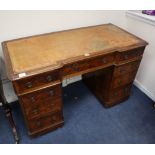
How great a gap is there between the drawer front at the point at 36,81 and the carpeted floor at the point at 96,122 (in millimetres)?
625

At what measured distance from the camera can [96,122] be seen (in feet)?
5.40

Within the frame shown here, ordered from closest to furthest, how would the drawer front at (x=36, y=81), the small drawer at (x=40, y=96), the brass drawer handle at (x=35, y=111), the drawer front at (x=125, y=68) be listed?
the drawer front at (x=36, y=81)
the small drawer at (x=40, y=96)
the brass drawer handle at (x=35, y=111)
the drawer front at (x=125, y=68)

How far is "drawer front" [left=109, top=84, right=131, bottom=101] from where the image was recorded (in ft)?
5.45

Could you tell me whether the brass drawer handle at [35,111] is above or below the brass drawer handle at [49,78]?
below

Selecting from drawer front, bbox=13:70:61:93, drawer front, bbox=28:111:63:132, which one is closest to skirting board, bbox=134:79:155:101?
drawer front, bbox=28:111:63:132

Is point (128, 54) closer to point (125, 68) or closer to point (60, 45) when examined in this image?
point (125, 68)

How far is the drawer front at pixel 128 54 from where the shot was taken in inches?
53.6

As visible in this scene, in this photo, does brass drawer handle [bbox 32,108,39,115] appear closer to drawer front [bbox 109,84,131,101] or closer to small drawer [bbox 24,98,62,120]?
small drawer [bbox 24,98,62,120]

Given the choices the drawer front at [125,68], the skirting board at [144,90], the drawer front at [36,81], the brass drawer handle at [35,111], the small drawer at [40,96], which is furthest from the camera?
the skirting board at [144,90]

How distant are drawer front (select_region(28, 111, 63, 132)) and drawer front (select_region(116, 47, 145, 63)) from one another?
2.32 feet

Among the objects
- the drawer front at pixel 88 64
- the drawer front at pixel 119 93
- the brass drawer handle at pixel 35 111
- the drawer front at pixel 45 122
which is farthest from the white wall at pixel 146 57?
the brass drawer handle at pixel 35 111

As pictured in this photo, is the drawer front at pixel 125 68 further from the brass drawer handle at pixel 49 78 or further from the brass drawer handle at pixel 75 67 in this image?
the brass drawer handle at pixel 49 78
